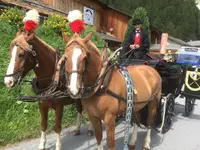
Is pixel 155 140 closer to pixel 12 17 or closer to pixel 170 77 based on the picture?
pixel 170 77

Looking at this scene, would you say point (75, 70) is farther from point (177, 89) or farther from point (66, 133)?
point (177, 89)

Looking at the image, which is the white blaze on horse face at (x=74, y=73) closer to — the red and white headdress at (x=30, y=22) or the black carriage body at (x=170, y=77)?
the red and white headdress at (x=30, y=22)

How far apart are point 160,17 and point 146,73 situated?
39239mm

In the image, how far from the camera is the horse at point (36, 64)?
355 cm

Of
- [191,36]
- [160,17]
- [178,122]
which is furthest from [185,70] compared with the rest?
[191,36]

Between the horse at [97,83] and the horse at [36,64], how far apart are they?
0.61m

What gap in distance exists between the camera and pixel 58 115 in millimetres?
4418

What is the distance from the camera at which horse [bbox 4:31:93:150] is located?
3.55 m

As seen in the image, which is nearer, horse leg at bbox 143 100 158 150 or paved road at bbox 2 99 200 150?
horse leg at bbox 143 100 158 150

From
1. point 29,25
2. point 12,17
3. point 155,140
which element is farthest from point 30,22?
point 12,17

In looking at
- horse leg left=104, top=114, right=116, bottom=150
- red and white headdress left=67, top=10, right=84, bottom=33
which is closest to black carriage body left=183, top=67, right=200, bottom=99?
horse leg left=104, top=114, right=116, bottom=150

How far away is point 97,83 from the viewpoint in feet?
11.7

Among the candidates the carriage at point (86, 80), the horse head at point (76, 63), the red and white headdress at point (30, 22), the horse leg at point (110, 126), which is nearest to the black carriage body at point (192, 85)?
the carriage at point (86, 80)

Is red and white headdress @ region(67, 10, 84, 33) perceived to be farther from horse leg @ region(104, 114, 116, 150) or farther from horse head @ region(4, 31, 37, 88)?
horse leg @ region(104, 114, 116, 150)
